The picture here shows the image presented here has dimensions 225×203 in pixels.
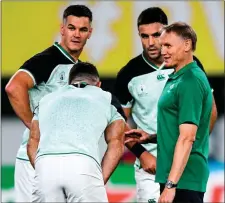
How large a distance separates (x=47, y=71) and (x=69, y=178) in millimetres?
1591

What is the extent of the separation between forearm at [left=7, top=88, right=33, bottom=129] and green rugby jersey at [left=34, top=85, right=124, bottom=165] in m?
0.95

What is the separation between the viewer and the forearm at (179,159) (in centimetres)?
626

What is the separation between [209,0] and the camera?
1363 centimetres

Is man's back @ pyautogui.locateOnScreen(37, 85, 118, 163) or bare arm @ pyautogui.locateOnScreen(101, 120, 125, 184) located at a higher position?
man's back @ pyautogui.locateOnScreen(37, 85, 118, 163)

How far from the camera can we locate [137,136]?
7449mm

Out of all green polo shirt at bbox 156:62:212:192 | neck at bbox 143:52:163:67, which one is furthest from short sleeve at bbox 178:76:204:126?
neck at bbox 143:52:163:67

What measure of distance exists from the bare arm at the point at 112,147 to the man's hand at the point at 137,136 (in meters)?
0.50

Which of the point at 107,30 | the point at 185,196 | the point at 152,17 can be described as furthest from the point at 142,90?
the point at 107,30

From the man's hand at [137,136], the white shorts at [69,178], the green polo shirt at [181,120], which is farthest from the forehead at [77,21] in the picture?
the white shorts at [69,178]

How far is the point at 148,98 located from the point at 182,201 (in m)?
1.83

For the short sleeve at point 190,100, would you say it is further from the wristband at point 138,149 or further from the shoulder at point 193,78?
the wristband at point 138,149

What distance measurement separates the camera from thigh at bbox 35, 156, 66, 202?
20.7ft

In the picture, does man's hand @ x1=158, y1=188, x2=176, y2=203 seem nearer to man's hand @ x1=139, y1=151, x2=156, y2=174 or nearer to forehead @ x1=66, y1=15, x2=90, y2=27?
man's hand @ x1=139, y1=151, x2=156, y2=174

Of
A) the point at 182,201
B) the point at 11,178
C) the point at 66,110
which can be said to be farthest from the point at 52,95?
the point at 11,178
